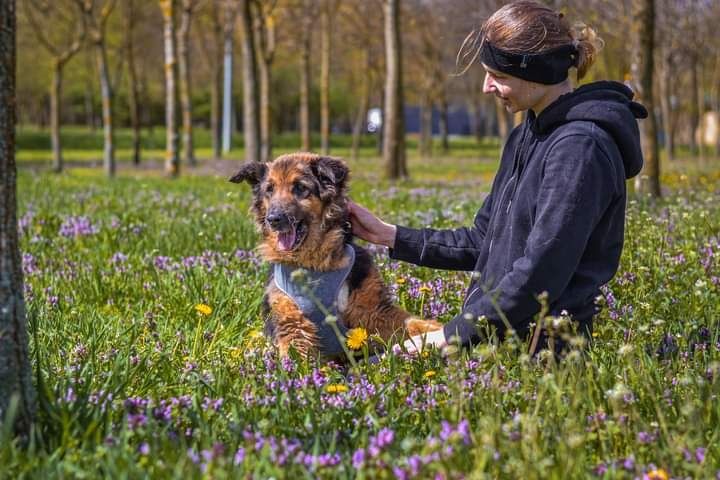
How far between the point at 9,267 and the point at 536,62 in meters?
2.55

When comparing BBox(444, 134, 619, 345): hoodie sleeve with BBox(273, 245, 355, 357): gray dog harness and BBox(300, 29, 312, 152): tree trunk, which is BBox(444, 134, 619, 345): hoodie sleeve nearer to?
BBox(273, 245, 355, 357): gray dog harness

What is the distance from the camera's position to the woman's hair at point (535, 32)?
3.79 meters

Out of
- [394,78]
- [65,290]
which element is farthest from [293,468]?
[394,78]

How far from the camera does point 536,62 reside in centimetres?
383

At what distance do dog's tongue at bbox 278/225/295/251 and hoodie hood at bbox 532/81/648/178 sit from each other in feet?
4.79

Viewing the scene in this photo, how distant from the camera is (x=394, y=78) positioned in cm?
1888

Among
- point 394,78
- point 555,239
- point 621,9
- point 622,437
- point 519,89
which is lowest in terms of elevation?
point 622,437

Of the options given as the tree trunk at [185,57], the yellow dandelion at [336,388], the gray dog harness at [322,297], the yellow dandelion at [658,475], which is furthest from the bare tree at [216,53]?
the yellow dandelion at [658,475]

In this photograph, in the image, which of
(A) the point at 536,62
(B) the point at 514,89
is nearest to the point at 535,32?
(A) the point at 536,62

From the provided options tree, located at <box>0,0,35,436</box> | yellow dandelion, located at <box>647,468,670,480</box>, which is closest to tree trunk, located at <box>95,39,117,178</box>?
tree, located at <box>0,0,35,436</box>

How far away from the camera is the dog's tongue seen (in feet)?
14.5

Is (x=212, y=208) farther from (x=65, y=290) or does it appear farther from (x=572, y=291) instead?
(x=572, y=291)

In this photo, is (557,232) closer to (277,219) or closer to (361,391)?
(361,391)

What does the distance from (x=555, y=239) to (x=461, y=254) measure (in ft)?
4.07
